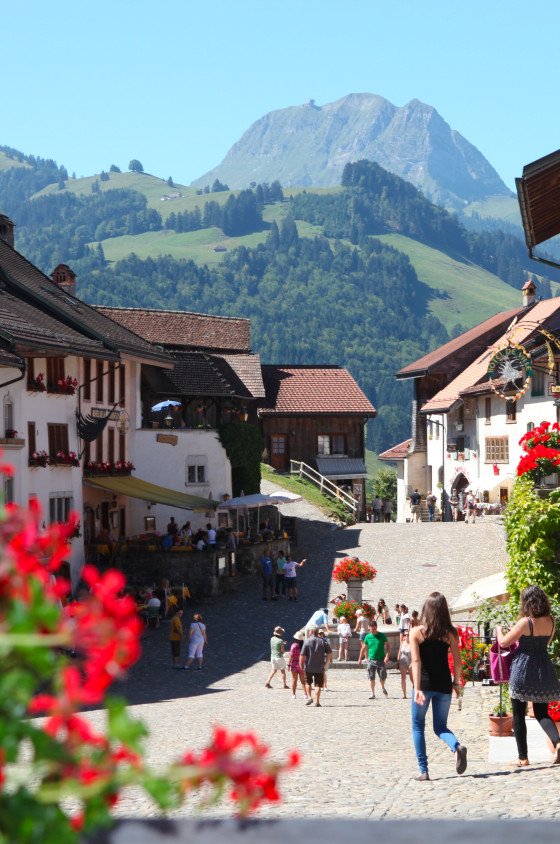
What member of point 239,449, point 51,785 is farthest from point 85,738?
point 239,449

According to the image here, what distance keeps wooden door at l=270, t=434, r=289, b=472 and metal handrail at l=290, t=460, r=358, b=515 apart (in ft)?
14.5

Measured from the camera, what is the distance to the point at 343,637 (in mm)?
33344

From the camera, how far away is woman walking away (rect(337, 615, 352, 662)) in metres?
32.8

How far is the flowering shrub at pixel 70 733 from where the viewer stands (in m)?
2.80

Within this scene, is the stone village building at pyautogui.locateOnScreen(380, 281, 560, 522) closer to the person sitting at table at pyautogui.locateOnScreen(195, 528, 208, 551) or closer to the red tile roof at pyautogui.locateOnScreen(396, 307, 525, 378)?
the red tile roof at pyautogui.locateOnScreen(396, 307, 525, 378)

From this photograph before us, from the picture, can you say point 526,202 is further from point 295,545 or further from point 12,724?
point 295,545

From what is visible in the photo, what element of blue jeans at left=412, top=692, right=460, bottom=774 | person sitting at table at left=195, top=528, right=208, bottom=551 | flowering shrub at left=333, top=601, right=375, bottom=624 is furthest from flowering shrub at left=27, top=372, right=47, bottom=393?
blue jeans at left=412, top=692, right=460, bottom=774

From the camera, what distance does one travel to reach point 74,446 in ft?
140

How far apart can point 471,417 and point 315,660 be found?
161 feet

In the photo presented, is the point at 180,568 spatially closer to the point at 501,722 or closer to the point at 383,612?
the point at 383,612

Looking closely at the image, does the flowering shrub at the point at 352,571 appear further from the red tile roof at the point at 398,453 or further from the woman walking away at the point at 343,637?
the red tile roof at the point at 398,453

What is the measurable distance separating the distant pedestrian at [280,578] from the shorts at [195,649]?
11.6 m

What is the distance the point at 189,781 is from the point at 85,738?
9.7 inches

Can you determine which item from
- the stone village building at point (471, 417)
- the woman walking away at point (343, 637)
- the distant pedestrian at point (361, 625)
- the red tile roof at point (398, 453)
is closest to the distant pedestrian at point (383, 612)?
the distant pedestrian at point (361, 625)
